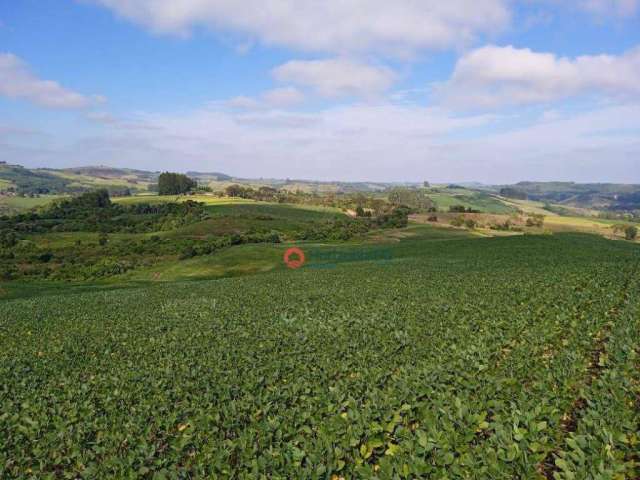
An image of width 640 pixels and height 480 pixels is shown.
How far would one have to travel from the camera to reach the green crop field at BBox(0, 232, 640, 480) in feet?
30.6

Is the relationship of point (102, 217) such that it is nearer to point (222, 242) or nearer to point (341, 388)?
point (222, 242)

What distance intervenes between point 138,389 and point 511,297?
22.3 metres

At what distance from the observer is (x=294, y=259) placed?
8156 cm

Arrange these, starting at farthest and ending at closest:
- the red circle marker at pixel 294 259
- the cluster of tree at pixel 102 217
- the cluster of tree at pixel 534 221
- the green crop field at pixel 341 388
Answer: the cluster of tree at pixel 102 217
the cluster of tree at pixel 534 221
the red circle marker at pixel 294 259
the green crop field at pixel 341 388

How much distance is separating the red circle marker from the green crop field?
144 ft

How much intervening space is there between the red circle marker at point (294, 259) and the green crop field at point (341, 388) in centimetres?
4402

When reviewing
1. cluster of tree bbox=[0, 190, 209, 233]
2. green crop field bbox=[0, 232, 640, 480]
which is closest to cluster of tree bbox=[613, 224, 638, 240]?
green crop field bbox=[0, 232, 640, 480]

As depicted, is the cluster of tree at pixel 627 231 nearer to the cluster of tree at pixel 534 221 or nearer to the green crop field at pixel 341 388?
the cluster of tree at pixel 534 221

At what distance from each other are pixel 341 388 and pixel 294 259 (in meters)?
67.9

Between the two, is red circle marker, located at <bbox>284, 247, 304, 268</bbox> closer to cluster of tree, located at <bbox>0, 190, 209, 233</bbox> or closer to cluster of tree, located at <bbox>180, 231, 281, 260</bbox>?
cluster of tree, located at <bbox>180, 231, 281, 260</bbox>

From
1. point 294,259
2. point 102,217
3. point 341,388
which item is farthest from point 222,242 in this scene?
point 341,388

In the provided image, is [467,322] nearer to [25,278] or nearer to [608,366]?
[608,366]

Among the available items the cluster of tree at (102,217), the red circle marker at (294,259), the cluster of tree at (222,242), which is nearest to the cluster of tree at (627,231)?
the red circle marker at (294,259)

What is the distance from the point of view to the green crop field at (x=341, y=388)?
9.31 meters
